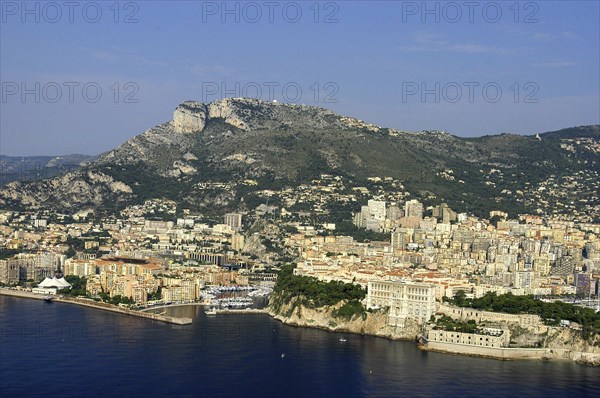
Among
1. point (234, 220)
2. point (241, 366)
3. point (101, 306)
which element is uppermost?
point (234, 220)

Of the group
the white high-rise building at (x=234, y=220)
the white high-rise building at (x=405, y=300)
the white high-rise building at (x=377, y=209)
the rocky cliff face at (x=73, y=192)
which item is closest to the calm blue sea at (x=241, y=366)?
the white high-rise building at (x=405, y=300)

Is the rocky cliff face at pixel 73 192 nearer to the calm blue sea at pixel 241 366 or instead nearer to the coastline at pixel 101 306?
the coastline at pixel 101 306

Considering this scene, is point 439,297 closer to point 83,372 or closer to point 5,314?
point 83,372

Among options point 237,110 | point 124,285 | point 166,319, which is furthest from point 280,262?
point 237,110

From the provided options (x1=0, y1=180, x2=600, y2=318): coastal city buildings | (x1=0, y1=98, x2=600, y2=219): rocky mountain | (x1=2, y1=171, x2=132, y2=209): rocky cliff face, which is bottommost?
(x1=0, y1=180, x2=600, y2=318): coastal city buildings

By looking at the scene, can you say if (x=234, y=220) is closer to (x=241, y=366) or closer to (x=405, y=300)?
(x=405, y=300)

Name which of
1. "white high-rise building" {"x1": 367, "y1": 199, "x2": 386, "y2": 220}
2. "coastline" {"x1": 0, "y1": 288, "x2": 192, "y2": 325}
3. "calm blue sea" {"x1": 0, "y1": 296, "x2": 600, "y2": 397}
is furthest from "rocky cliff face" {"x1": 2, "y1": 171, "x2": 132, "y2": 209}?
"calm blue sea" {"x1": 0, "y1": 296, "x2": 600, "y2": 397}

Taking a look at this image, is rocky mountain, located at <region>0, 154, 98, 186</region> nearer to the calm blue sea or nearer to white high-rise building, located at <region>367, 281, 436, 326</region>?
the calm blue sea

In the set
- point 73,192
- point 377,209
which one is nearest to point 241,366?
point 377,209
